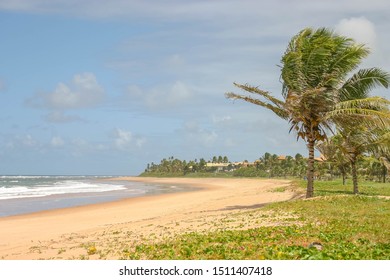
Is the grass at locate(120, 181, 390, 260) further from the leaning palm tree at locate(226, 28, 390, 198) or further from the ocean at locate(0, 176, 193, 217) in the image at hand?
the ocean at locate(0, 176, 193, 217)

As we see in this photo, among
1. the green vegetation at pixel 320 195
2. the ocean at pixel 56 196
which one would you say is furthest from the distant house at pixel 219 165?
the green vegetation at pixel 320 195

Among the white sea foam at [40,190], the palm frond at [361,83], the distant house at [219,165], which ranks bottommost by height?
the white sea foam at [40,190]

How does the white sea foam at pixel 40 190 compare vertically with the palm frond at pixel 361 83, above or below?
below

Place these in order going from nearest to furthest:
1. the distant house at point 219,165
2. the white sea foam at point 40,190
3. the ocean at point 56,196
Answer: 1. the ocean at point 56,196
2. the white sea foam at point 40,190
3. the distant house at point 219,165

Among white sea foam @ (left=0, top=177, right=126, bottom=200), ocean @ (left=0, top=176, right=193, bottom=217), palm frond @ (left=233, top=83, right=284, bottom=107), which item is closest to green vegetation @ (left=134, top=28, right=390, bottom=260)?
palm frond @ (left=233, top=83, right=284, bottom=107)

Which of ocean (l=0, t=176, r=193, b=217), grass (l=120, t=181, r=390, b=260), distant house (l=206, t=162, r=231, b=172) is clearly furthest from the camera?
distant house (l=206, t=162, r=231, b=172)

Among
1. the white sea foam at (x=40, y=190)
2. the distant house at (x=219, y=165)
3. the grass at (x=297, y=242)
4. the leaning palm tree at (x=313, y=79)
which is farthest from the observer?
the distant house at (x=219, y=165)

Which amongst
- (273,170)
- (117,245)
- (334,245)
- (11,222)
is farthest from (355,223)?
(273,170)

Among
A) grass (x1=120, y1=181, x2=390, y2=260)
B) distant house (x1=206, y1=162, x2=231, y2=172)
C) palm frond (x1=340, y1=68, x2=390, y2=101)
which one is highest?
palm frond (x1=340, y1=68, x2=390, y2=101)

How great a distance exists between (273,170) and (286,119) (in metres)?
98.3

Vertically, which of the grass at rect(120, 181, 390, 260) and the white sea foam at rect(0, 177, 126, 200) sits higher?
the grass at rect(120, 181, 390, 260)

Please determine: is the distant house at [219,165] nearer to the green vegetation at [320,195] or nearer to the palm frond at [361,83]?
the green vegetation at [320,195]
